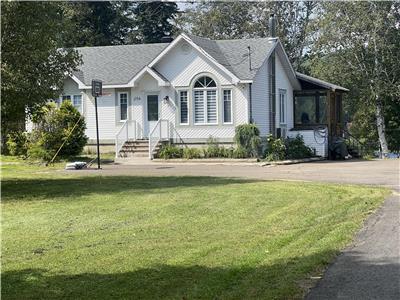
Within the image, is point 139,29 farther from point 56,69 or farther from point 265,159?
point 56,69

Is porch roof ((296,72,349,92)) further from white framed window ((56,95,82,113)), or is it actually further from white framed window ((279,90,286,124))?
white framed window ((56,95,82,113))

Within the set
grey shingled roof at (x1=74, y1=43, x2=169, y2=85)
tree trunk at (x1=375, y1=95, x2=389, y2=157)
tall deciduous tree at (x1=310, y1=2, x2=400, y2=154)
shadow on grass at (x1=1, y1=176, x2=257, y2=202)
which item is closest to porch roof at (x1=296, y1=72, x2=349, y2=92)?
tall deciduous tree at (x1=310, y1=2, x2=400, y2=154)

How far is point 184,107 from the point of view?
30.6 metres

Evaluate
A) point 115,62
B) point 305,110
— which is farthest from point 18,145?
point 305,110

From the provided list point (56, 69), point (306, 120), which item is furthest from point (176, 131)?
point (56, 69)

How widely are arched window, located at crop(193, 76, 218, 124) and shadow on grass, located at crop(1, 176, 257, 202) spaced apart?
10927 mm

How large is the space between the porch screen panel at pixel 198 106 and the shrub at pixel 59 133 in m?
5.36

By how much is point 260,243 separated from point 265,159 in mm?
19536

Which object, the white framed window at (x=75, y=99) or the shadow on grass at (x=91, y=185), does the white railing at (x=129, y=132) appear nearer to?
the white framed window at (x=75, y=99)

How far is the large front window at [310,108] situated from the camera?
3488 centimetres

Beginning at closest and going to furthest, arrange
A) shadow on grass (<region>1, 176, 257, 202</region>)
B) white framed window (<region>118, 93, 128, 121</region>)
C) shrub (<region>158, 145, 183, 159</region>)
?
shadow on grass (<region>1, 176, 257, 202</region>) < shrub (<region>158, 145, 183, 159</region>) < white framed window (<region>118, 93, 128, 121</region>)

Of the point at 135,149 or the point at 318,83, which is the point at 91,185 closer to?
the point at 135,149

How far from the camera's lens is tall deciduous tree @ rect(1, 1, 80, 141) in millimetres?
15492

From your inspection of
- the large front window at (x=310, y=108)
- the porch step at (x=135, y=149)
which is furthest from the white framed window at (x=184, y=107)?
the large front window at (x=310, y=108)
